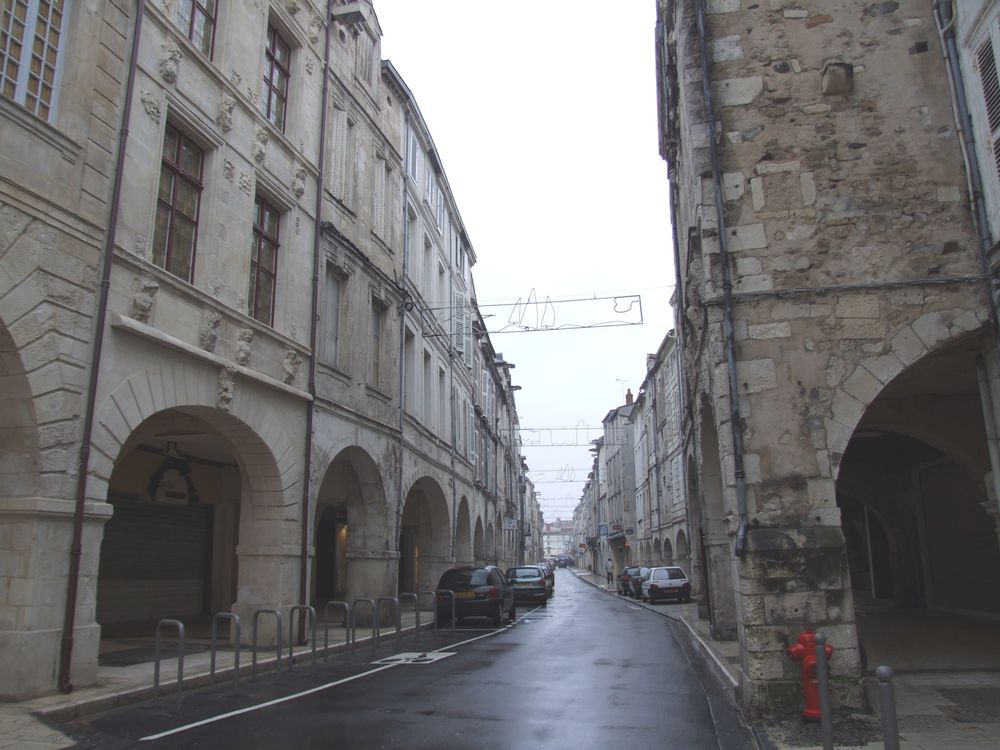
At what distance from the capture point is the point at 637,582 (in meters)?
33.8

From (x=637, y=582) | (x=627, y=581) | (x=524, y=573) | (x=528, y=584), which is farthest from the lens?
(x=627, y=581)

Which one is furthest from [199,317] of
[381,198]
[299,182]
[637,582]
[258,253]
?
[637,582]

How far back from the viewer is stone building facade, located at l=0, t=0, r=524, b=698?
8133 mm

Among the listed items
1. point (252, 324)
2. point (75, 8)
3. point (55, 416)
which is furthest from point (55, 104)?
point (252, 324)

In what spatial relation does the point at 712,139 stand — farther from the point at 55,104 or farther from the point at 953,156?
the point at 55,104

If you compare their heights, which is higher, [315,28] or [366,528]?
[315,28]

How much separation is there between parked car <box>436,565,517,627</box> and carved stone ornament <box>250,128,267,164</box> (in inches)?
423

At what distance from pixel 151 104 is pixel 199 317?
294cm

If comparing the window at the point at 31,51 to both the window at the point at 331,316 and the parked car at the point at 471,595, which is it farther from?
the parked car at the point at 471,595

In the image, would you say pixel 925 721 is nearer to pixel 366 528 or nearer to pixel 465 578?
pixel 366 528

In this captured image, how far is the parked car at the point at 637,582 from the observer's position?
108 feet

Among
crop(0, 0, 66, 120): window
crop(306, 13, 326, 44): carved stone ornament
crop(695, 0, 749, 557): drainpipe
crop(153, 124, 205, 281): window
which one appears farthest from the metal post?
crop(306, 13, 326, 44): carved stone ornament

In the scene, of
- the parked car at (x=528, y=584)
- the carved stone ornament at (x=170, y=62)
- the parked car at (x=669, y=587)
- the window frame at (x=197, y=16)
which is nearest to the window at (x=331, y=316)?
the window frame at (x=197, y=16)

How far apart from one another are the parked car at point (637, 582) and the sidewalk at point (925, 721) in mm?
23039
